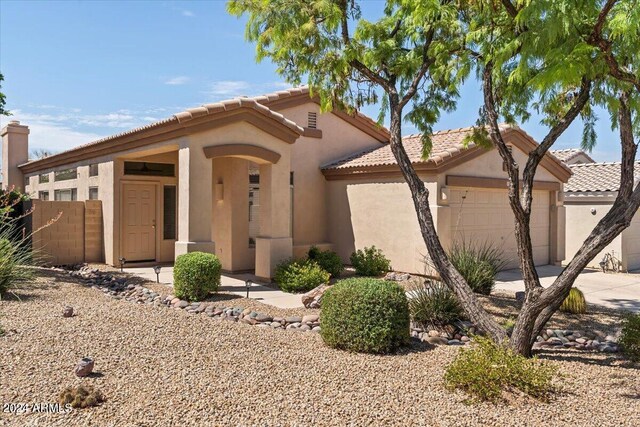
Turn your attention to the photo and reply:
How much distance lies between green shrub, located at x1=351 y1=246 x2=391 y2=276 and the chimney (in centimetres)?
1644

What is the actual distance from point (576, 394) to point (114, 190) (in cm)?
1271

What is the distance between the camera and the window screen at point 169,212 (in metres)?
15.6

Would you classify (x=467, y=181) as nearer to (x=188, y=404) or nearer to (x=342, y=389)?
(x=342, y=389)

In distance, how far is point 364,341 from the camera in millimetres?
6469

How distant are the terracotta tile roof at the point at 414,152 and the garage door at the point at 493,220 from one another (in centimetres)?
115

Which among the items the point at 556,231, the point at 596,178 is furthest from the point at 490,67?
the point at 596,178

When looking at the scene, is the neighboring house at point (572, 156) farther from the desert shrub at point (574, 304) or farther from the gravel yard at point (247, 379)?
the gravel yard at point (247, 379)

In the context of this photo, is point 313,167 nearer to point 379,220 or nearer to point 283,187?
point 379,220

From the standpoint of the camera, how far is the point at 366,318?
6539 millimetres

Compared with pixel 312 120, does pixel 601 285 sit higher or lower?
lower

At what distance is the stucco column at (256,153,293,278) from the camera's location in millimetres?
12367

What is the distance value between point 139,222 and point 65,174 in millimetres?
4763

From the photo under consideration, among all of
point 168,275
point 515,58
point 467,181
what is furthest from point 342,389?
point 467,181

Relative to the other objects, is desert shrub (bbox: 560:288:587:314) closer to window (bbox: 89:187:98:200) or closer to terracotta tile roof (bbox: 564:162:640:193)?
terracotta tile roof (bbox: 564:162:640:193)
